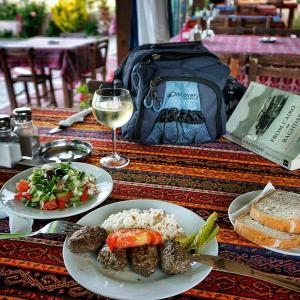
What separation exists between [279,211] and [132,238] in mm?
322

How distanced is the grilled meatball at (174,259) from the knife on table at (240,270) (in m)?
0.02

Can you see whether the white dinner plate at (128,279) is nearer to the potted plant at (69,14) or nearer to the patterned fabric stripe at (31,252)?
the patterned fabric stripe at (31,252)

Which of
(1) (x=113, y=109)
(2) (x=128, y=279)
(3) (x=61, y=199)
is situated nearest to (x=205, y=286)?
(2) (x=128, y=279)

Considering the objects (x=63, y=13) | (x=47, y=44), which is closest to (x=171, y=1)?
(x=47, y=44)

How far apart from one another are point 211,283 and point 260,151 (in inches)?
23.5

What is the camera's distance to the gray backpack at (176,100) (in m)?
1.13

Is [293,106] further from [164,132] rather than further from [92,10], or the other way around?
[92,10]

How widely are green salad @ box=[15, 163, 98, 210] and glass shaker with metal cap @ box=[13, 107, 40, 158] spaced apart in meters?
0.21

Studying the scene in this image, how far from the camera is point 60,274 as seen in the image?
1.94ft

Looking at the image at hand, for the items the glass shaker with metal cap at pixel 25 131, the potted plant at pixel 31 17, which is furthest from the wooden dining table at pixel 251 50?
the potted plant at pixel 31 17

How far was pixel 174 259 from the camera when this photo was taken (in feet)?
1.81

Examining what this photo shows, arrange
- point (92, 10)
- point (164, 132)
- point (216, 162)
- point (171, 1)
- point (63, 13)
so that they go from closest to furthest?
point (216, 162), point (164, 132), point (171, 1), point (63, 13), point (92, 10)

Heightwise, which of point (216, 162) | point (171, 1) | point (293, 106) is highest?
point (171, 1)

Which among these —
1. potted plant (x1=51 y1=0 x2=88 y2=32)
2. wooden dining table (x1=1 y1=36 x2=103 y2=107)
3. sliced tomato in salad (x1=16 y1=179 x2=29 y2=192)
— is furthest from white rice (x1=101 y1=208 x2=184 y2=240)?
potted plant (x1=51 y1=0 x2=88 y2=32)
